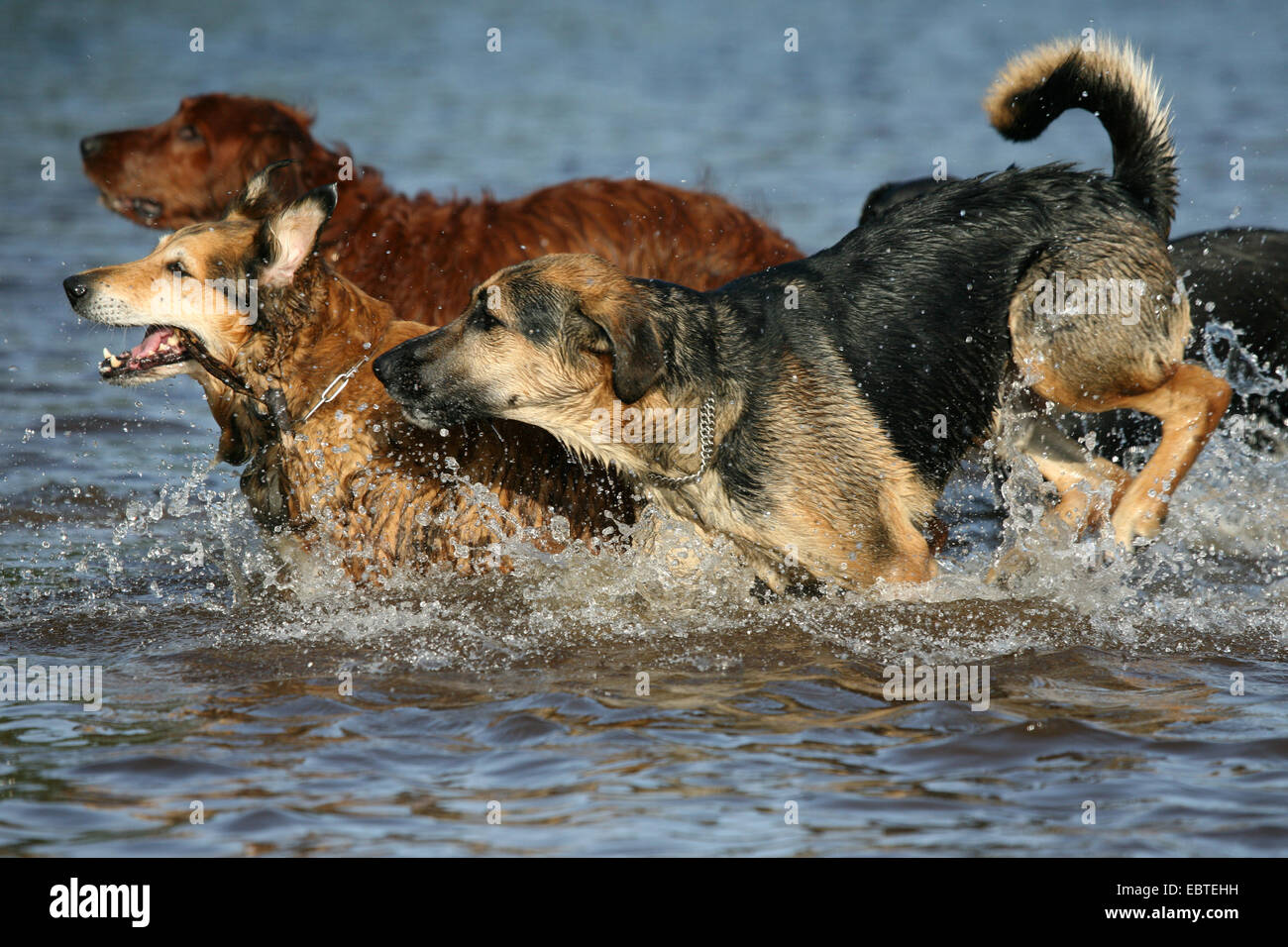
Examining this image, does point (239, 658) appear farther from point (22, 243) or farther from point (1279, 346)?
point (22, 243)

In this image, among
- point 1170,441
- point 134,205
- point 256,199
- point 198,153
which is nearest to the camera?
point 256,199

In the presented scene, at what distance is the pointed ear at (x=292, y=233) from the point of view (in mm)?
5434

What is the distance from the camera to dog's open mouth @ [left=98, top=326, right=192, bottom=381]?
5551 mm

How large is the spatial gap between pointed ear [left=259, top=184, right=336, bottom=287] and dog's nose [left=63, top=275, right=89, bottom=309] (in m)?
0.63

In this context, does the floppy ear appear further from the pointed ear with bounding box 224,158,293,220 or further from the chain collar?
the pointed ear with bounding box 224,158,293,220

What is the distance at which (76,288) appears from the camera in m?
5.52

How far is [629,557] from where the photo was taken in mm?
5902

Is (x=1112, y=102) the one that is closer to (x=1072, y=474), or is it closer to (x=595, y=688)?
(x=1072, y=474)

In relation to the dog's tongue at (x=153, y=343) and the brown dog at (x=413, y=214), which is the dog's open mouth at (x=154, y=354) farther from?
the brown dog at (x=413, y=214)

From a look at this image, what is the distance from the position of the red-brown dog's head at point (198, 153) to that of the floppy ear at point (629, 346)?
376cm

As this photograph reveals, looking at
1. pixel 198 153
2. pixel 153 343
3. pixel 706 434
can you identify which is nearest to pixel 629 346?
pixel 706 434

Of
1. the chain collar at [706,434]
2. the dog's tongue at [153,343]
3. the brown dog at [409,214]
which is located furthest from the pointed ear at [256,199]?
the chain collar at [706,434]

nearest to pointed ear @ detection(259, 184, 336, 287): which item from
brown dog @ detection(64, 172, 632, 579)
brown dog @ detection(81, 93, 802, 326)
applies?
brown dog @ detection(64, 172, 632, 579)

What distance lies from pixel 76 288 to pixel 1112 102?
4.09 m
